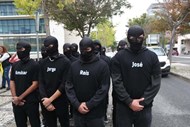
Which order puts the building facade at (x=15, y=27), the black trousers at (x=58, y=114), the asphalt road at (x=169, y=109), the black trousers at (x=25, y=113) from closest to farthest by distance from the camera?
the black trousers at (x=58, y=114)
the black trousers at (x=25, y=113)
the asphalt road at (x=169, y=109)
the building facade at (x=15, y=27)

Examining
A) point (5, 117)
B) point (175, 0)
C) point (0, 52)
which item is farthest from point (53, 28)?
point (5, 117)

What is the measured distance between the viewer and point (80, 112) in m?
4.11

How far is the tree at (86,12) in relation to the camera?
2089 centimetres

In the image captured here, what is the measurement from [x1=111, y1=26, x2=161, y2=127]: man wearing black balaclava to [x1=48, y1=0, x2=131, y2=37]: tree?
54.7 ft

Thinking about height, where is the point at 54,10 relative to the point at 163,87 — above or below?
above

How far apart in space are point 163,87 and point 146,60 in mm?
9203

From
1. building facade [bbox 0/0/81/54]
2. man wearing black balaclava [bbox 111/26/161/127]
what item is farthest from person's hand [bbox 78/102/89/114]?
building facade [bbox 0/0/81/54]

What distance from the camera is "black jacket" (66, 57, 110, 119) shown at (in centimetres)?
409

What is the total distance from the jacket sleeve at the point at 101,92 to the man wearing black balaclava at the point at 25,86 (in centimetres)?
129

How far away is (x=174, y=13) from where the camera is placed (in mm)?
22141

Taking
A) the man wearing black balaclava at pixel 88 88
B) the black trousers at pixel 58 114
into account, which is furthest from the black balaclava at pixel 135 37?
the black trousers at pixel 58 114

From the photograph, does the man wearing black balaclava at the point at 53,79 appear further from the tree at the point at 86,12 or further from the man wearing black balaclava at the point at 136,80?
the tree at the point at 86,12

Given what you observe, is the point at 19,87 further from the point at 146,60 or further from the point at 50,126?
the point at 146,60

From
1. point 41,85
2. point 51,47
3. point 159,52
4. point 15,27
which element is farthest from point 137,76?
point 15,27
